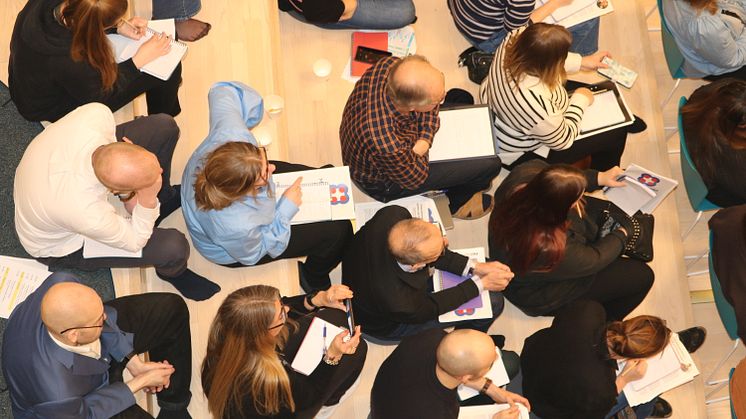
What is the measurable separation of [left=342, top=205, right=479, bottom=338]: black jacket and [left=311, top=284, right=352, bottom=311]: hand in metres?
0.06

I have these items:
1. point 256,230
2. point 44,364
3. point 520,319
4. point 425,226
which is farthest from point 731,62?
point 44,364

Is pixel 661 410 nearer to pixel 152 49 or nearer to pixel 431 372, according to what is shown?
pixel 431 372

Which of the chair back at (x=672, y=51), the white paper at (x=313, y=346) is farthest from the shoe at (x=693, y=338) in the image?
the white paper at (x=313, y=346)

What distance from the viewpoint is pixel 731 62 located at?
459cm

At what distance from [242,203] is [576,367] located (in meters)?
1.79

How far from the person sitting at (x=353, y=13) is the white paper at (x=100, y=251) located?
1.96m

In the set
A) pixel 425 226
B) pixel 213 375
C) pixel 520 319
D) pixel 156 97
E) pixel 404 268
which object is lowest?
pixel 520 319

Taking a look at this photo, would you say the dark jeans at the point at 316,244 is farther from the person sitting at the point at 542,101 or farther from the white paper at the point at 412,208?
the person sitting at the point at 542,101

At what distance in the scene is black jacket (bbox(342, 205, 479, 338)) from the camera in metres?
3.62

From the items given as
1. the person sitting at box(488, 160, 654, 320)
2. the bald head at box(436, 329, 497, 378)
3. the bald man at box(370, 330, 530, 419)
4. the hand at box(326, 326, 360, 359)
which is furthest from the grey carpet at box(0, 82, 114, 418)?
the person sitting at box(488, 160, 654, 320)

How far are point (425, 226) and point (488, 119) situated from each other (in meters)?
1.15

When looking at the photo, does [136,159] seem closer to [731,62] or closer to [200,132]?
[200,132]

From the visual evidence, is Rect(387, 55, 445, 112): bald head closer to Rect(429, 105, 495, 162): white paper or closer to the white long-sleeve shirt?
Rect(429, 105, 495, 162): white paper

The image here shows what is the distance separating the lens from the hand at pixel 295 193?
12.7 feet
